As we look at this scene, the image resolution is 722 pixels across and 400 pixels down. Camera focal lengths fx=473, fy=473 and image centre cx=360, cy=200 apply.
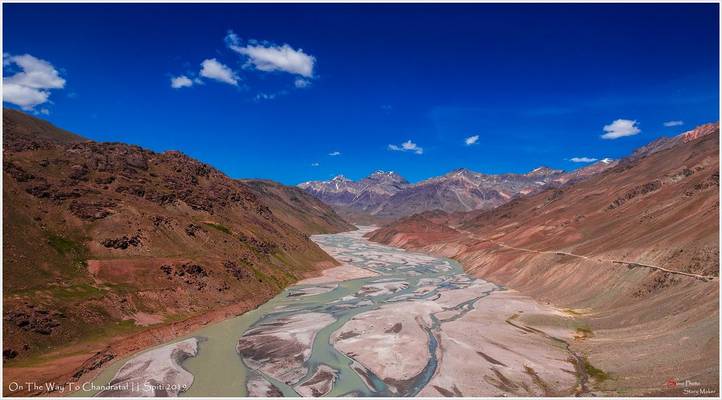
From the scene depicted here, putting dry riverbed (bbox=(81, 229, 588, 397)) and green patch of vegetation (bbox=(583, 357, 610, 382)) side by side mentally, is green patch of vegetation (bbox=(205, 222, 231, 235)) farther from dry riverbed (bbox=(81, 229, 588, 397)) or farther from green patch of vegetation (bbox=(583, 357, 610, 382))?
green patch of vegetation (bbox=(583, 357, 610, 382))

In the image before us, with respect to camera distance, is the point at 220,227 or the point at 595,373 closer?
the point at 595,373

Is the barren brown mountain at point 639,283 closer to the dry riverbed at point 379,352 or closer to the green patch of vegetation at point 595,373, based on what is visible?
the green patch of vegetation at point 595,373

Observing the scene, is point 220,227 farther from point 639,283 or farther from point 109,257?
point 639,283

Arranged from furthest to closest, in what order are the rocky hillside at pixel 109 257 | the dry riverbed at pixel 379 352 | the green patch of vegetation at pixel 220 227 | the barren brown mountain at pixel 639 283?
the green patch of vegetation at pixel 220 227, the rocky hillside at pixel 109 257, the dry riverbed at pixel 379 352, the barren brown mountain at pixel 639 283

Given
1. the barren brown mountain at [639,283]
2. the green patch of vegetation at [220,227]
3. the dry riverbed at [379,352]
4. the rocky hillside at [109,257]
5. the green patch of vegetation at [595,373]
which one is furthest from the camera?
the green patch of vegetation at [220,227]

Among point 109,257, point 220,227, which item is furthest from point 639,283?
point 220,227

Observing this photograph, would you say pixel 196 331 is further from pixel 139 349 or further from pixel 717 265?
pixel 717 265

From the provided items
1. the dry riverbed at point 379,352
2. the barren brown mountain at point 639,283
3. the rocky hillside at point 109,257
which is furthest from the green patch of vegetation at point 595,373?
the rocky hillside at point 109,257

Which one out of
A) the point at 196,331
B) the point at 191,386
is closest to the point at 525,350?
the point at 191,386
